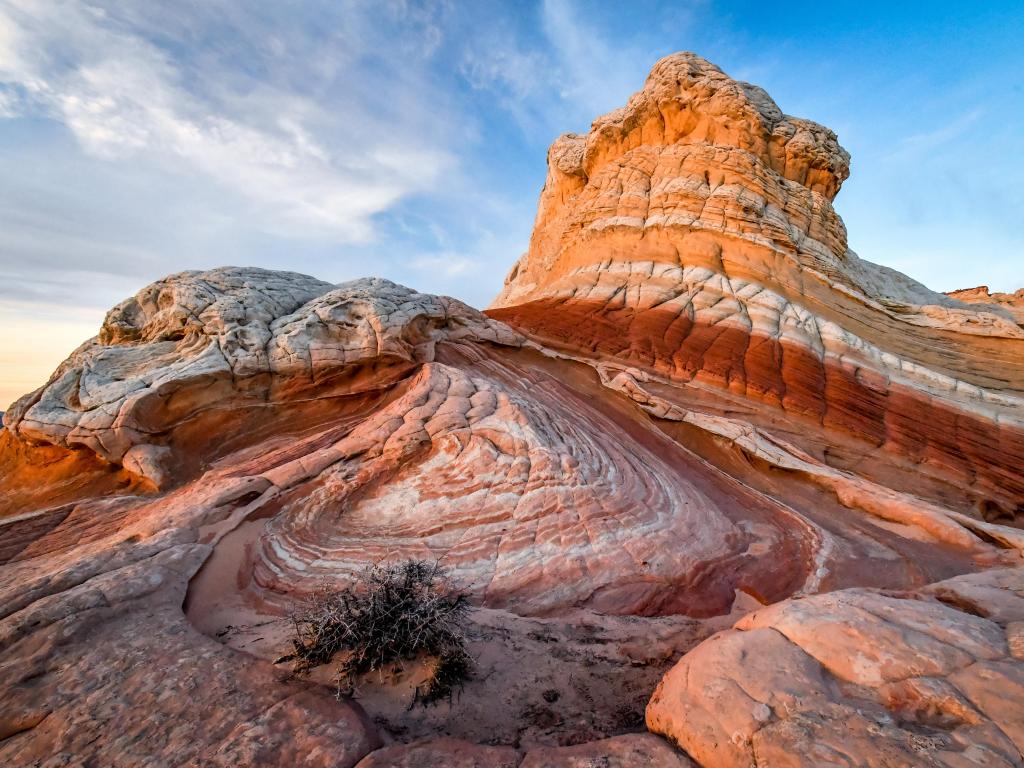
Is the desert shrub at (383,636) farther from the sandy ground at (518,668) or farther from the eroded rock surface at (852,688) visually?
the eroded rock surface at (852,688)

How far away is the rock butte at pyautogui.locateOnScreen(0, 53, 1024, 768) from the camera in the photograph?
250cm

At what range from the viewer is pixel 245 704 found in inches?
105

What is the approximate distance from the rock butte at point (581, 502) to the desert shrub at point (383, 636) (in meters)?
0.18

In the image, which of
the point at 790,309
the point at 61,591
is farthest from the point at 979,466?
the point at 61,591

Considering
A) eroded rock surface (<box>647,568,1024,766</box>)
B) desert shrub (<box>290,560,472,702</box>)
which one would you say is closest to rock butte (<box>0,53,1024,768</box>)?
→ eroded rock surface (<box>647,568,1024,766</box>)

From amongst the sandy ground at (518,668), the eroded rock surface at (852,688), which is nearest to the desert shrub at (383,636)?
the sandy ground at (518,668)

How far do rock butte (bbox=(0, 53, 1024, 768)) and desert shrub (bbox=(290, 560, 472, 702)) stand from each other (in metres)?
0.18

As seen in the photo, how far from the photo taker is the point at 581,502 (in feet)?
17.8

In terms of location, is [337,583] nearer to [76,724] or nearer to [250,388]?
[76,724]

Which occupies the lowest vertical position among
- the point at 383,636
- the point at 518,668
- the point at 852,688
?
the point at 518,668

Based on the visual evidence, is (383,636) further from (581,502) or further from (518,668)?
(581,502)

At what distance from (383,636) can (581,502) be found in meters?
2.81

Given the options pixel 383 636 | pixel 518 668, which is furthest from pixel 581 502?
pixel 383 636

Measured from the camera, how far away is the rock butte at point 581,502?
250 cm
